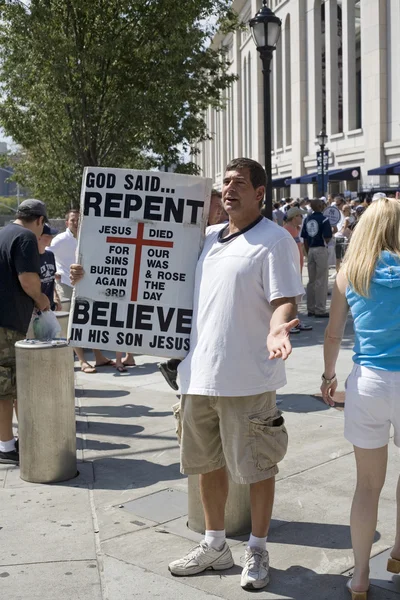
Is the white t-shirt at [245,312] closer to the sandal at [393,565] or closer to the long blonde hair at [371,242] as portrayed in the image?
the long blonde hair at [371,242]

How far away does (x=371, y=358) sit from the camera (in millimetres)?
3604

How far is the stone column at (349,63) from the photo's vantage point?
42.7 m

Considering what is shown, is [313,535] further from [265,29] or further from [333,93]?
[333,93]

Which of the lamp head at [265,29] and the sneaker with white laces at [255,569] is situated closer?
the sneaker with white laces at [255,569]

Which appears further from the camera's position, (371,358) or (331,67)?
(331,67)

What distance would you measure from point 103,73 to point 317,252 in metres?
5.22

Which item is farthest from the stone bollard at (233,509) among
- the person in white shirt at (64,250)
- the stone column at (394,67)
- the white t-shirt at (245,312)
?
the stone column at (394,67)

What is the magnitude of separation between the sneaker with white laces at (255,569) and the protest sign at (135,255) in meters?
1.17

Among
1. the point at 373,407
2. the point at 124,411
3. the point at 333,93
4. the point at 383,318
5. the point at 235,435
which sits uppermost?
the point at 333,93

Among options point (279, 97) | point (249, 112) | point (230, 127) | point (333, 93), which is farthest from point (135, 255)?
point (230, 127)

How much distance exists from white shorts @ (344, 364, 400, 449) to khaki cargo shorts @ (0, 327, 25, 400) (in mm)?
3254

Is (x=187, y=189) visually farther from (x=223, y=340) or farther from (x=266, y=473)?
(x=266, y=473)

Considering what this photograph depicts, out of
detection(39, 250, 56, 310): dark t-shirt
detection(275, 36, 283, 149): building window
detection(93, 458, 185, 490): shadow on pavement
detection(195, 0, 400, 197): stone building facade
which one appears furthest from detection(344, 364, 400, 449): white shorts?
detection(275, 36, 283, 149): building window

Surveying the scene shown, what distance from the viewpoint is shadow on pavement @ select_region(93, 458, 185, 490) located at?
561 cm
